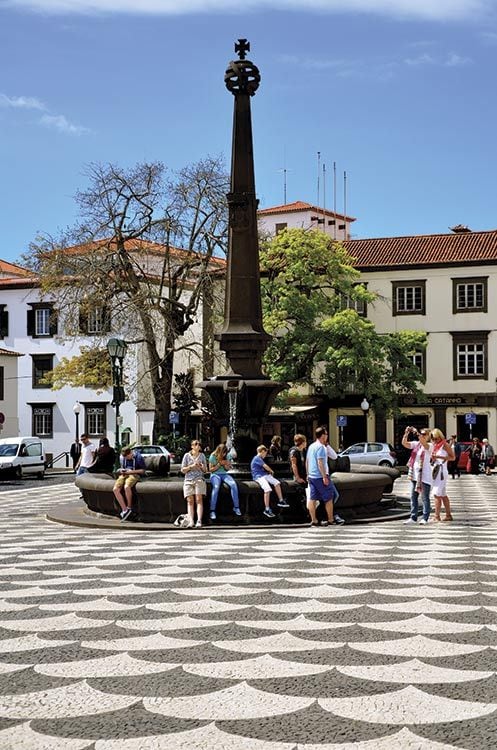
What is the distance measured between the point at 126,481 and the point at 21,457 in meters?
23.9

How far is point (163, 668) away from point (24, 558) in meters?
6.96

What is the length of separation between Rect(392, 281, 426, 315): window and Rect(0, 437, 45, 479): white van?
2201 centimetres

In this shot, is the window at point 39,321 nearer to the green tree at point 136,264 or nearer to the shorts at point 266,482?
the green tree at point 136,264

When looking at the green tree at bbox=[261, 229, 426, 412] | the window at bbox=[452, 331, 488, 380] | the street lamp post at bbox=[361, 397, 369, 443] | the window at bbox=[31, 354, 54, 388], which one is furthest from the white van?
the window at bbox=[452, 331, 488, 380]

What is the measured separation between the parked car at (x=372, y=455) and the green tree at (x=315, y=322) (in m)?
5.71

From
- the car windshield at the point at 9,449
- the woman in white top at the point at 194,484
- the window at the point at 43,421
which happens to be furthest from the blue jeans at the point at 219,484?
the window at the point at 43,421

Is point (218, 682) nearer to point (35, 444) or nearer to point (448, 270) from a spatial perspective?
point (35, 444)

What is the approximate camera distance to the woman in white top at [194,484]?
57.1ft

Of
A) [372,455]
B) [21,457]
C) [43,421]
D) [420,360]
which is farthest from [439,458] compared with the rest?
[43,421]

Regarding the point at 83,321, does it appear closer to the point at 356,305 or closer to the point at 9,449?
the point at 9,449

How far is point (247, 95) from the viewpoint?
21344mm

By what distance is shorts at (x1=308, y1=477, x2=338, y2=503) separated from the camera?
1744 centimetres

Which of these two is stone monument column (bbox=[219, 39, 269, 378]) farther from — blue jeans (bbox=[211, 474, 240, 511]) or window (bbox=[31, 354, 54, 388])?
window (bbox=[31, 354, 54, 388])

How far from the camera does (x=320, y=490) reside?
57.6 ft
